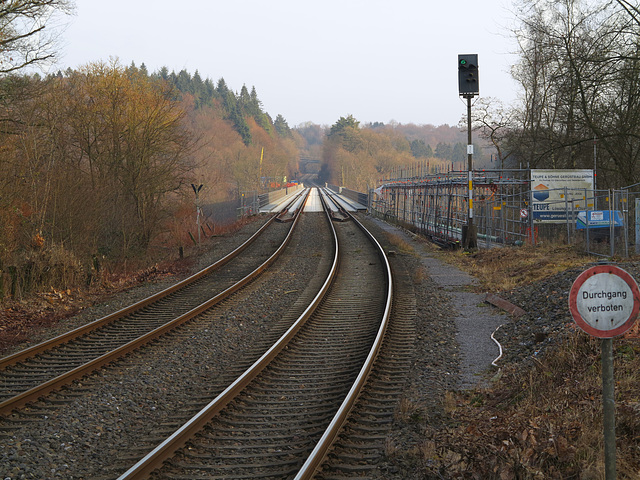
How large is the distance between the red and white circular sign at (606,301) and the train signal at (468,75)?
1804 centimetres

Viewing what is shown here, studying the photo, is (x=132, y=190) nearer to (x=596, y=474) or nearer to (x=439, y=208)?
(x=439, y=208)

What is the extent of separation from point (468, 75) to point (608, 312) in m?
18.4

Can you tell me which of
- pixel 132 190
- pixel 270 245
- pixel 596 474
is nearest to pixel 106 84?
pixel 132 190

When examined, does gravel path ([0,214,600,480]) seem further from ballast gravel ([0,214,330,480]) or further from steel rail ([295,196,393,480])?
steel rail ([295,196,393,480])

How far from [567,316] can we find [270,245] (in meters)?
17.0

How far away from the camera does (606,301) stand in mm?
4070

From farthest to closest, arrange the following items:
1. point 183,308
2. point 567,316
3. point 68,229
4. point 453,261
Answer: point 453,261 < point 68,229 < point 183,308 < point 567,316

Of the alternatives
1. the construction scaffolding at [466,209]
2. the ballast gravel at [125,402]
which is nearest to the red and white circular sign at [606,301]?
the ballast gravel at [125,402]

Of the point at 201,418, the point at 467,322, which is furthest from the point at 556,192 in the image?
the point at 201,418

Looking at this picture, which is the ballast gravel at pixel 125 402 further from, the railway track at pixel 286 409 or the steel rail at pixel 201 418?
the railway track at pixel 286 409

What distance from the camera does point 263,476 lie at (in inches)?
218

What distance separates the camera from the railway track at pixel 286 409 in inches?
224

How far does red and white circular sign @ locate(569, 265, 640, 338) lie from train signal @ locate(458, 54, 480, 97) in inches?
710

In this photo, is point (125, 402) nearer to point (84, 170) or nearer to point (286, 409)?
point (286, 409)
